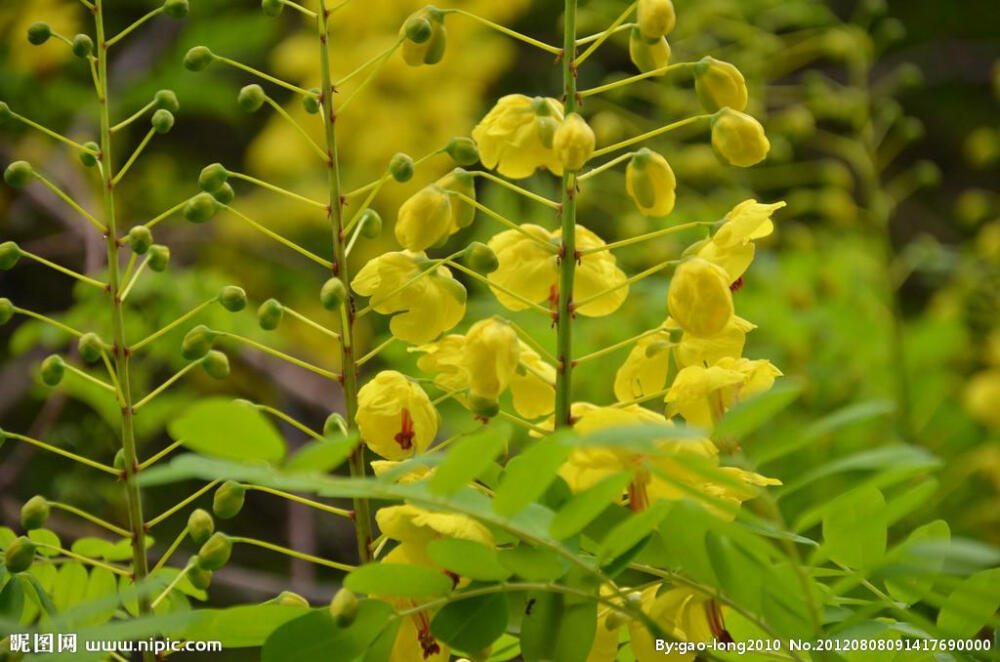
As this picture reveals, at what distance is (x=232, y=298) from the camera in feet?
1.51

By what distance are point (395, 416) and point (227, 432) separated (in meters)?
0.13

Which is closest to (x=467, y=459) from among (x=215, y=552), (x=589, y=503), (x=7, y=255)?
(x=589, y=503)

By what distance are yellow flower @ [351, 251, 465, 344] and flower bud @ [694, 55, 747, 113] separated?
0.14m

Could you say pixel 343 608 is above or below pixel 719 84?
below

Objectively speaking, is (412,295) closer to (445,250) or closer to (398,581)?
(398,581)

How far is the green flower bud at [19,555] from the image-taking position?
0.39 m

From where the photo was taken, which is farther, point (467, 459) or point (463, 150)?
point (463, 150)

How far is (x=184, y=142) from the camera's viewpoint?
2.29 m

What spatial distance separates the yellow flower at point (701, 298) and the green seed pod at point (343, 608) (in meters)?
0.16

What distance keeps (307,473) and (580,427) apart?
4.8 inches

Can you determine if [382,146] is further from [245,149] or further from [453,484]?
[453,484]

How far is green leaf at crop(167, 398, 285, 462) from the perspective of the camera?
28 cm

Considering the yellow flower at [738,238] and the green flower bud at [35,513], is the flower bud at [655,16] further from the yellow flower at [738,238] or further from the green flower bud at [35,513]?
the green flower bud at [35,513]

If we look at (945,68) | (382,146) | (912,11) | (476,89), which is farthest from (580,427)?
(912,11)
